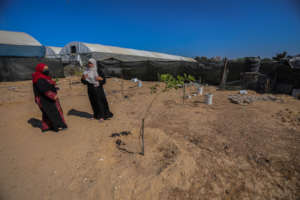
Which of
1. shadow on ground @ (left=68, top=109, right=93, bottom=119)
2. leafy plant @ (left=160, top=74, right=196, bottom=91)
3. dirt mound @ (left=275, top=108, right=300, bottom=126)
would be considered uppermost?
leafy plant @ (left=160, top=74, right=196, bottom=91)

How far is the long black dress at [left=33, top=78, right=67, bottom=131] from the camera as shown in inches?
97.0

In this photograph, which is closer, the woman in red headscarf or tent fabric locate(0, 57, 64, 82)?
the woman in red headscarf

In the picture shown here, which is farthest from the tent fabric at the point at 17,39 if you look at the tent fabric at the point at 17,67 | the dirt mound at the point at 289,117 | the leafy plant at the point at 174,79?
the dirt mound at the point at 289,117

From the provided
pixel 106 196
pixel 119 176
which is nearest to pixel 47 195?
pixel 106 196

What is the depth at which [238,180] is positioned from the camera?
66.4 inches

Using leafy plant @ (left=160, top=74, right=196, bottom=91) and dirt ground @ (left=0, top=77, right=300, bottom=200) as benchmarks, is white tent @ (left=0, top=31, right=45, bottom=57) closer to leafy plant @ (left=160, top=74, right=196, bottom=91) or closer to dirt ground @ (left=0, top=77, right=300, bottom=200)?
dirt ground @ (left=0, top=77, right=300, bottom=200)

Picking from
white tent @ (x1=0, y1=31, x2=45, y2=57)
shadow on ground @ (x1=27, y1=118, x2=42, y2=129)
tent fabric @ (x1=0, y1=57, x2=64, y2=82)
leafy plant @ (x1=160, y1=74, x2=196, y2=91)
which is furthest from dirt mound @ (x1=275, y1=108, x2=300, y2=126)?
white tent @ (x1=0, y1=31, x2=45, y2=57)

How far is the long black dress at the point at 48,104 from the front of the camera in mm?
2465

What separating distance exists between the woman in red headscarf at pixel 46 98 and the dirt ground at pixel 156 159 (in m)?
0.21

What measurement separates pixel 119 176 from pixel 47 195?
2.66 feet

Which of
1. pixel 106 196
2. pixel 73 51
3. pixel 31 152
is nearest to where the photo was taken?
pixel 106 196

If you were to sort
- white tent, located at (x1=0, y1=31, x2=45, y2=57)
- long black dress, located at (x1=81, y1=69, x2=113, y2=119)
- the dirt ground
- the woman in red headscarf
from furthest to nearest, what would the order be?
white tent, located at (x1=0, y1=31, x2=45, y2=57)
long black dress, located at (x1=81, y1=69, x2=113, y2=119)
the woman in red headscarf
the dirt ground

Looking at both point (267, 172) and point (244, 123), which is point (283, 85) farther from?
point (267, 172)

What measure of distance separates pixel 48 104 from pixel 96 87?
990 millimetres
